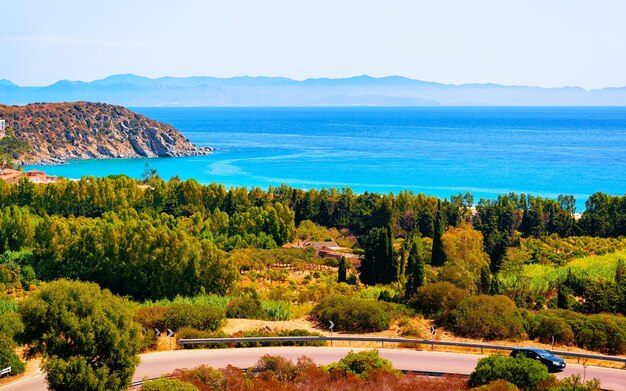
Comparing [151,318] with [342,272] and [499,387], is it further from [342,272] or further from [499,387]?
[342,272]

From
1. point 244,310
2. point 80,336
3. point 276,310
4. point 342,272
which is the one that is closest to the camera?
point 80,336

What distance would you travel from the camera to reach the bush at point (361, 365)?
61.2 ft

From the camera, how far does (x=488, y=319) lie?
80.7ft

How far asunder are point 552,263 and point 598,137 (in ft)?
474

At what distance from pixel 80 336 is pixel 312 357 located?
7804 millimetres

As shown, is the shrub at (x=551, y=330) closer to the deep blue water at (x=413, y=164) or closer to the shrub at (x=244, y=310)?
the shrub at (x=244, y=310)

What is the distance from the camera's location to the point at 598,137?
573 feet

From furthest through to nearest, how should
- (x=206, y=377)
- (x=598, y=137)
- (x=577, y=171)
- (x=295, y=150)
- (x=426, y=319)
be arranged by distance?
(x=598, y=137) → (x=295, y=150) → (x=577, y=171) → (x=426, y=319) → (x=206, y=377)

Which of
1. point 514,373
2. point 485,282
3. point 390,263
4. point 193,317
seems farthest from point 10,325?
point 390,263

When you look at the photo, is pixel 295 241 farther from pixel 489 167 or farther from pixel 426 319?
pixel 489 167

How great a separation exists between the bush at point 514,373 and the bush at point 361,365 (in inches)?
91.9

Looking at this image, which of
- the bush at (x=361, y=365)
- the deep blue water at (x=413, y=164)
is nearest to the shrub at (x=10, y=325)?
the bush at (x=361, y=365)

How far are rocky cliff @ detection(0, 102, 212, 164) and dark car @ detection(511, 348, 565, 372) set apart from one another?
115 metres

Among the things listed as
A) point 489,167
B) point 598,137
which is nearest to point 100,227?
point 489,167
